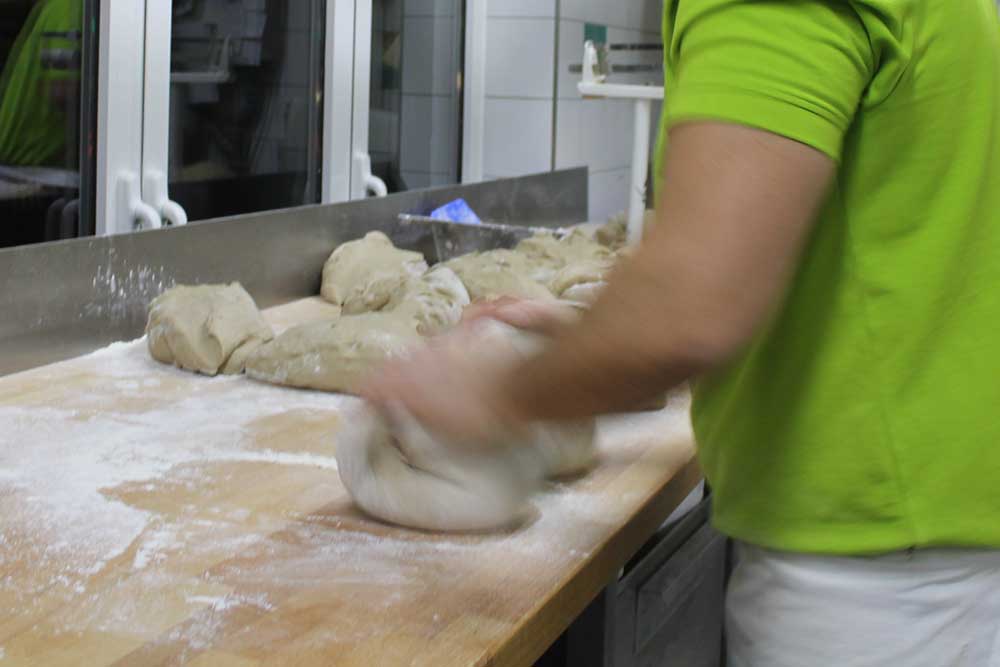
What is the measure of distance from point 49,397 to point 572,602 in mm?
841

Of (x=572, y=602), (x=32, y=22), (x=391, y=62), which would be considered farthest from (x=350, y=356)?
(x=391, y=62)

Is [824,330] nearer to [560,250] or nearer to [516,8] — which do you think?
[560,250]

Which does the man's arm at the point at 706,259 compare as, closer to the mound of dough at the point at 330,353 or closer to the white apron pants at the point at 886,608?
the white apron pants at the point at 886,608

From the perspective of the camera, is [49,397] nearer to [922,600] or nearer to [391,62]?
[922,600]

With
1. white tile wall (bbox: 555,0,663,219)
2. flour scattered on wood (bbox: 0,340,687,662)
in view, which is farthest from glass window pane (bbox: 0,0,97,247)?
white tile wall (bbox: 555,0,663,219)

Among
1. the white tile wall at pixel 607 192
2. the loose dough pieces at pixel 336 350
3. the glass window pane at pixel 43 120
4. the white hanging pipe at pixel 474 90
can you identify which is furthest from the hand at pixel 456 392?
→ the white tile wall at pixel 607 192

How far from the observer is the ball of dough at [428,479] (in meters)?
1.06

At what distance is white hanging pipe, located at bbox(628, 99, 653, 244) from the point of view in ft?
9.06

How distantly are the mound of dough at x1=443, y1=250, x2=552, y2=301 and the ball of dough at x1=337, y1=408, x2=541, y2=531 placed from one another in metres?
0.83

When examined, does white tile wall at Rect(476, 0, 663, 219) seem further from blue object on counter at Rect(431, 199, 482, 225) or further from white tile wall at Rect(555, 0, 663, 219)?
blue object on counter at Rect(431, 199, 482, 225)

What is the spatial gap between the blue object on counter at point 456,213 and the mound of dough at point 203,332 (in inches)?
36.6

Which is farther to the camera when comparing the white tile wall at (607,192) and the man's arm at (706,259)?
the white tile wall at (607,192)

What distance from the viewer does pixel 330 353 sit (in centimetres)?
159

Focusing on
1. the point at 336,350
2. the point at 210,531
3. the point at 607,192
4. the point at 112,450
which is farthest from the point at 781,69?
the point at 607,192
